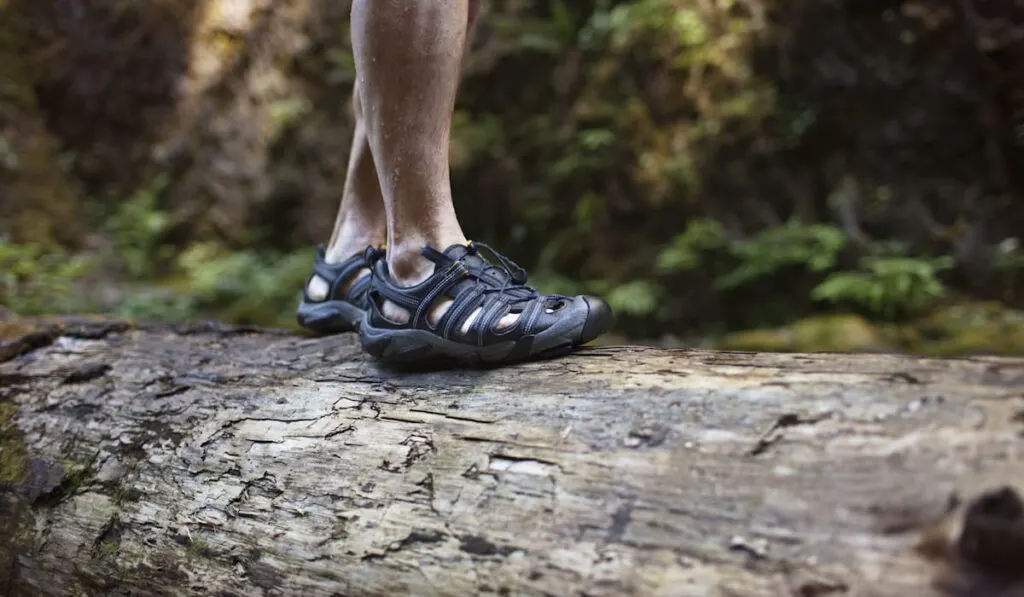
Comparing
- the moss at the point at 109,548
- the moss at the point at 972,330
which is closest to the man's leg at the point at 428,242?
the moss at the point at 109,548

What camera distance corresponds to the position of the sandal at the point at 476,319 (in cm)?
129

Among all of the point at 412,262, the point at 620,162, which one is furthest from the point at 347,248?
the point at 620,162

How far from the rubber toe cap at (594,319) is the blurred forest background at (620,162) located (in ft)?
9.90

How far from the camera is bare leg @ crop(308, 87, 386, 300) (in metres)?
1.99

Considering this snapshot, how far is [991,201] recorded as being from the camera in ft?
13.3

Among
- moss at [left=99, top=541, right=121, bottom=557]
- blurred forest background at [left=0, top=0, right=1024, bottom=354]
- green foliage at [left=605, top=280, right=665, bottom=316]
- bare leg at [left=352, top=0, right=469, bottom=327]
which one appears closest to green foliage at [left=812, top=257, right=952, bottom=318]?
blurred forest background at [left=0, top=0, right=1024, bottom=354]

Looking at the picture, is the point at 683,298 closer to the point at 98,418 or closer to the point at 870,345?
the point at 870,345

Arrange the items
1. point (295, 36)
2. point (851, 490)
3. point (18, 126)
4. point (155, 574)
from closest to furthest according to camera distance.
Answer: point (851, 490)
point (155, 574)
point (18, 126)
point (295, 36)

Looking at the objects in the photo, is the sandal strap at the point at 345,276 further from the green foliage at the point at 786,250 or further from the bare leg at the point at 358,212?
the green foliage at the point at 786,250

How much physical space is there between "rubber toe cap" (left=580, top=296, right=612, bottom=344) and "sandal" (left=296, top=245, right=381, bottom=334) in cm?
79

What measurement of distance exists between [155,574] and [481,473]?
0.75 m

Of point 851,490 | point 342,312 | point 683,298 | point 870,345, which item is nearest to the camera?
point 851,490

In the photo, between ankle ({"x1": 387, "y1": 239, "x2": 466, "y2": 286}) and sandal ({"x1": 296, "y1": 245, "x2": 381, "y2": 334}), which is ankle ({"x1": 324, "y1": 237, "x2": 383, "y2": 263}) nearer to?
sandal ({"x1": 296, "y1": 245, "x2": 381, "y2": 334})

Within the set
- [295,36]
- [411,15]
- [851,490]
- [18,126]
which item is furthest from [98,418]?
[18,126]
